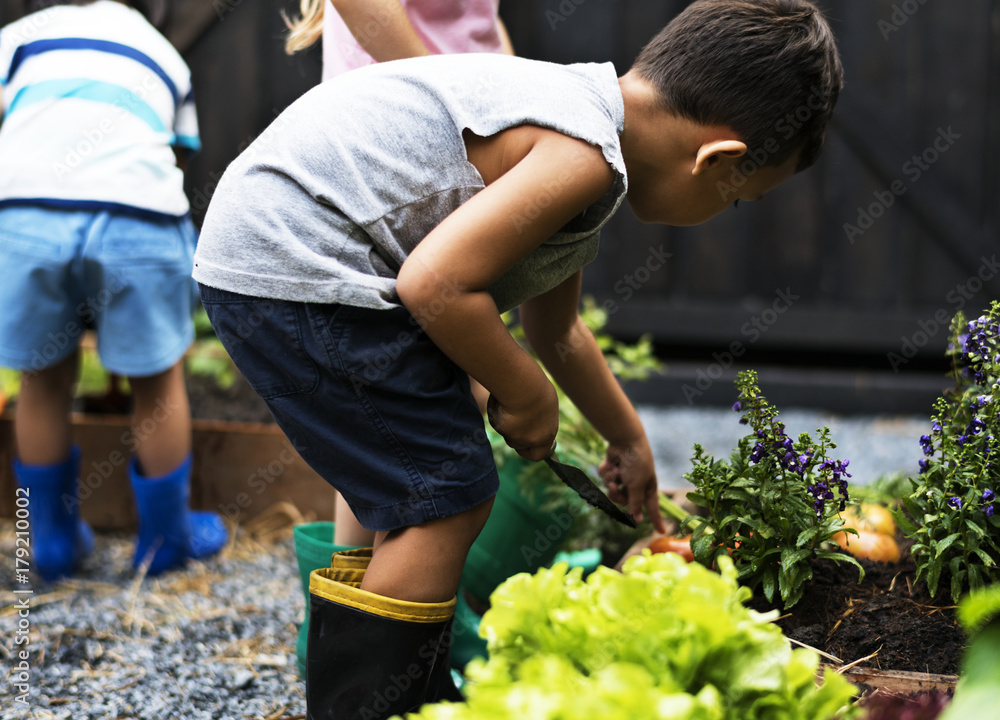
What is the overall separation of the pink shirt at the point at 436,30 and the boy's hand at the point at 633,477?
2.81 ft

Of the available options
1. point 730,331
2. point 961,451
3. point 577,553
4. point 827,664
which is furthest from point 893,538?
point 730,331

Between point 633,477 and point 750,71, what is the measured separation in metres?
0.74

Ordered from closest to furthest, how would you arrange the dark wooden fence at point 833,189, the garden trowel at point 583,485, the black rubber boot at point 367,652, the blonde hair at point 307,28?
the black rubber boot at point 367,652 → the garden trowel at point 583,485 → the blonde hair at point 307,28 → the dark wooden fence at point 833,189

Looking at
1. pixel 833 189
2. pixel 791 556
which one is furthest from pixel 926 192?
pixel 791 556

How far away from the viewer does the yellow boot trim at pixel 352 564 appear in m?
1.29

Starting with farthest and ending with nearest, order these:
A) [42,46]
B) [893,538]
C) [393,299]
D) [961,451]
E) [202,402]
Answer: [202,402] < [42,46] < [893,538] < [961,451] < [393,299]

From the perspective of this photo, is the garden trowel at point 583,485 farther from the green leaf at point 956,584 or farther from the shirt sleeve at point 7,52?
the shirt sleeve at point 7,52

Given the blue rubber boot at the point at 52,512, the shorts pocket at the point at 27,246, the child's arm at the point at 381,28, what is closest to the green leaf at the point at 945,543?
the child's arm at the point at 381,28

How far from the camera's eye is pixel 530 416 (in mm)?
1218

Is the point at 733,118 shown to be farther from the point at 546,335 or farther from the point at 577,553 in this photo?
the point at 577,553

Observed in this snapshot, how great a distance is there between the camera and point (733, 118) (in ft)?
4.07

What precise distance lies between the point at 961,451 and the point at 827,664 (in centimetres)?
39

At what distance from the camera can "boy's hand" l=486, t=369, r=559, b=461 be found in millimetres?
1203

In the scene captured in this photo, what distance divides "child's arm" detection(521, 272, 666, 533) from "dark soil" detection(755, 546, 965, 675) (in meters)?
0.34
